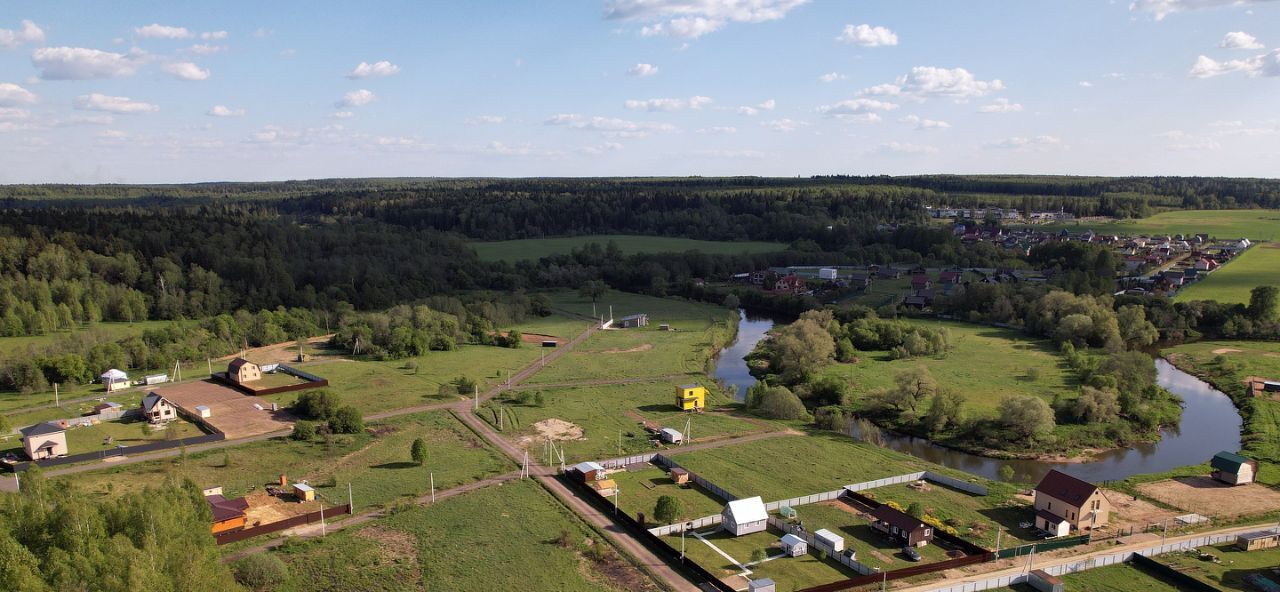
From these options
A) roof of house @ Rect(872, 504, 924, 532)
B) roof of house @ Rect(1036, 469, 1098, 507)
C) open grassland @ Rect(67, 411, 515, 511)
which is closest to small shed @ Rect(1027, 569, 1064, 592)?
roof of house @ Rect(872, 504, 924, 532)

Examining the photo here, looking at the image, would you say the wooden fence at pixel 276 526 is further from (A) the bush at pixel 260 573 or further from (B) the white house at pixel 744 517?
(B) the white house at pixel 744 517

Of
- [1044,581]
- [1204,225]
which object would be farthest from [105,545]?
[1204,225]

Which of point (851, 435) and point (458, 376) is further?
point (458, 376)

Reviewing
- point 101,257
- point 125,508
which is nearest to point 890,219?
point 101,257

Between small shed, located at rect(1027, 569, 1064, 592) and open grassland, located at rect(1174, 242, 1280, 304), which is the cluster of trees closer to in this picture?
small shed, located at rect(1027, 569, 1064, 592)

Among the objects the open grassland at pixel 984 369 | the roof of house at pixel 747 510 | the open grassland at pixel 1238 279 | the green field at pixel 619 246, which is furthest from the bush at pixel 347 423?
the open grassland at pixel 1238 279

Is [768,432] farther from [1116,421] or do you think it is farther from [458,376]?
[458,376]
